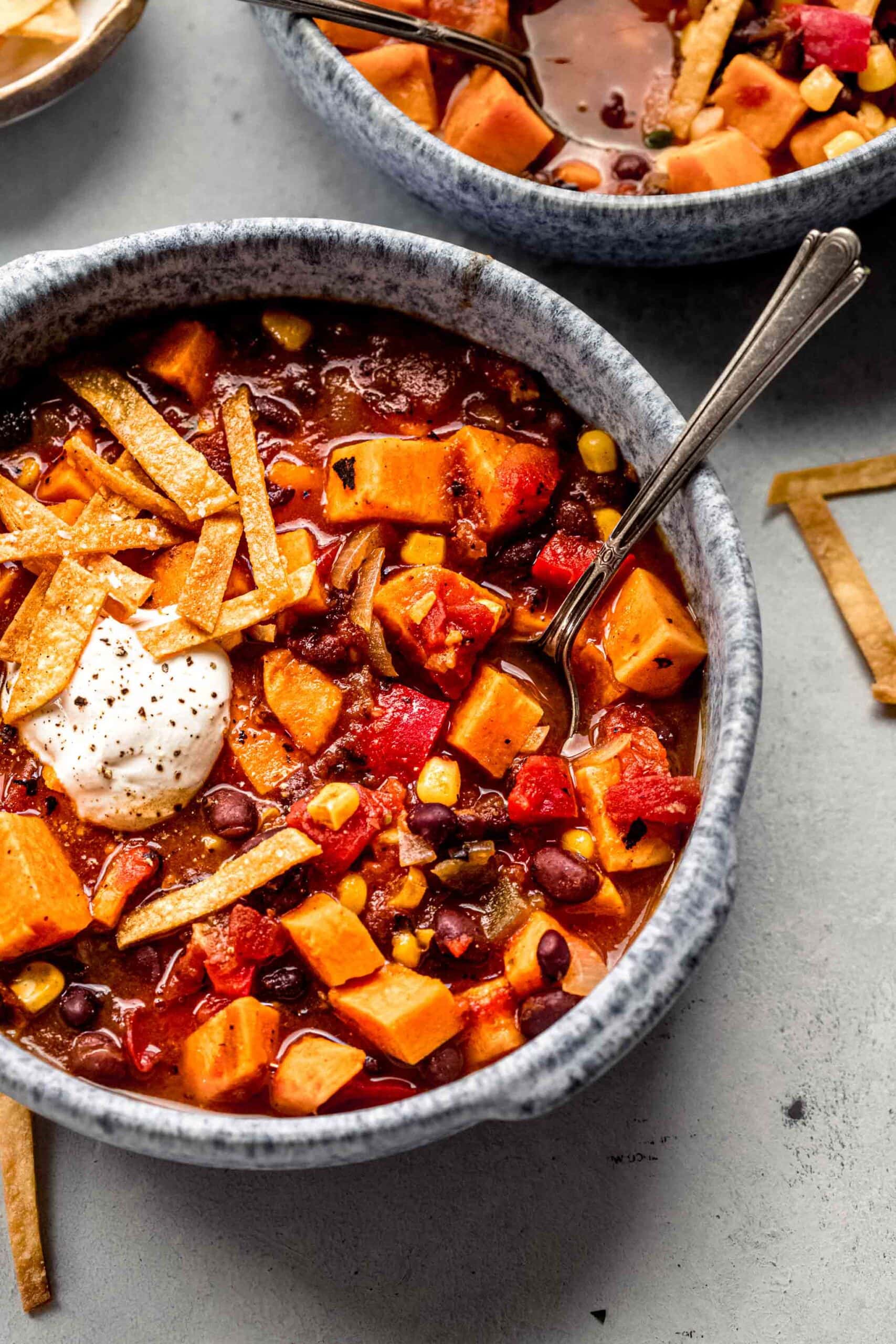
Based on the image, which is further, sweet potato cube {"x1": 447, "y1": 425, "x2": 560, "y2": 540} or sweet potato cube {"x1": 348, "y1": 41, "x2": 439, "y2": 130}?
sweet potato cube {"x1": 348, "y1": 41, "x2": 439, "y2": 130}

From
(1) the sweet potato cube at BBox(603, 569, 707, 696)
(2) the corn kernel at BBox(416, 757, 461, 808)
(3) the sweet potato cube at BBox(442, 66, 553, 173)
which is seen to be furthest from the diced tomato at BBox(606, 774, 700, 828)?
(3) the sweet potato cube at BBox(442, 66, 553, 173)

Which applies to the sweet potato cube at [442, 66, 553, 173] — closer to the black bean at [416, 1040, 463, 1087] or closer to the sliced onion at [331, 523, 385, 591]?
the sliced onion at [331, 523, 385, 591]

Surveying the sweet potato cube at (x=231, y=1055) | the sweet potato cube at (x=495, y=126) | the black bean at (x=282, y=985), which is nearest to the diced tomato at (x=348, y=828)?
the black bean at (x=282, y=985)

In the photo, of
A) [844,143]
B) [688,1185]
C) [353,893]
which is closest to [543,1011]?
[353,893]

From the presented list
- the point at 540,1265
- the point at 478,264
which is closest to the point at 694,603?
the point at 478,264

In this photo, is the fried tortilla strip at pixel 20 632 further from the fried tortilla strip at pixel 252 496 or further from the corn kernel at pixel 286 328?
the corn kernel at pixel 286 328
